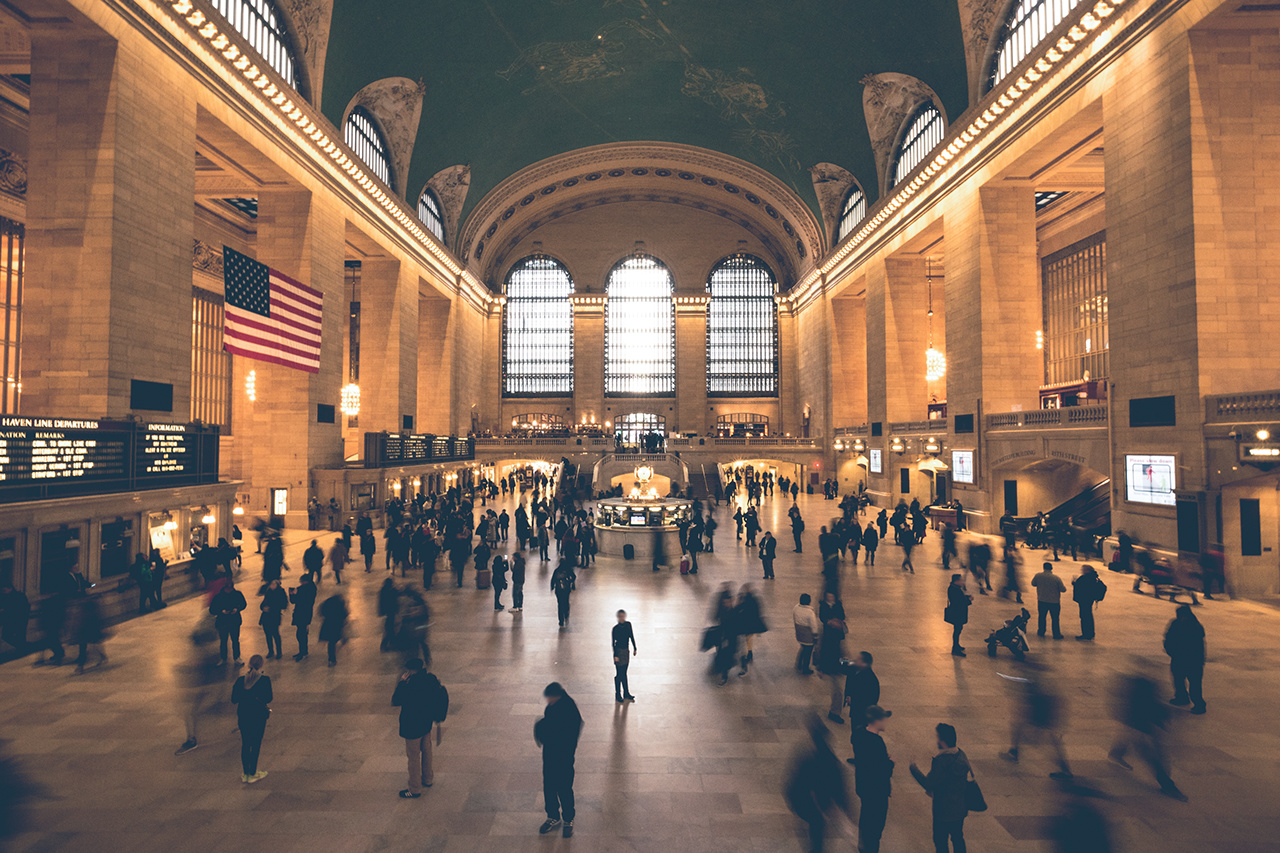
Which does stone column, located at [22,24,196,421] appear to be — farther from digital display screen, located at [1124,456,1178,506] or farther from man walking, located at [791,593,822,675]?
digital display screen, located at [1124,456,1178,506]

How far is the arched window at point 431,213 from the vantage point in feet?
97.1

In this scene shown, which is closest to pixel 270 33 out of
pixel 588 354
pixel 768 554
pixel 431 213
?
pixel 431 213

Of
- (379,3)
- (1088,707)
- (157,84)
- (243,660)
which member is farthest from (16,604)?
(379,3)

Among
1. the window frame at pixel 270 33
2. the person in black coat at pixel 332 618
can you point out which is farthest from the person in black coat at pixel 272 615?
the window frame at pixel 270 33

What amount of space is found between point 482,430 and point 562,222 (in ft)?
49.2

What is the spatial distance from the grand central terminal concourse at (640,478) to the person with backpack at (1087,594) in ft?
0.31

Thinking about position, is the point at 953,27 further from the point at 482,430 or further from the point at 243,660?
the point at 482,430

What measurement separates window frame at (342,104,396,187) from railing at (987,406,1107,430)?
71.7 feet

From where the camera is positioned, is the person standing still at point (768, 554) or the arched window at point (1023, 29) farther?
the arched window at point (1023, 29)

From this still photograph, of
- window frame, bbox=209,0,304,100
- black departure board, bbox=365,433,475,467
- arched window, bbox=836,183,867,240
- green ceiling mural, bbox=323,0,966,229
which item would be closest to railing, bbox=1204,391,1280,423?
green ceiling mural, bbox=323,0,966,229

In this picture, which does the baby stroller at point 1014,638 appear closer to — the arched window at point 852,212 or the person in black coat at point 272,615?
the person in black coat at point 272,615

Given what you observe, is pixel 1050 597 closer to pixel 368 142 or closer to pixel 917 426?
pixel 917 426

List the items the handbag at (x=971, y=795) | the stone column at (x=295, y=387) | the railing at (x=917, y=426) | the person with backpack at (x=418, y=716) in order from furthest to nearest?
the railing at (x=917, y=426) → the stone column at (x=295, y=387) → the person with backpack at (x=418, y=716) → the handbag at (x=971, y=795)

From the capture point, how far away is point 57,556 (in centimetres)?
920
